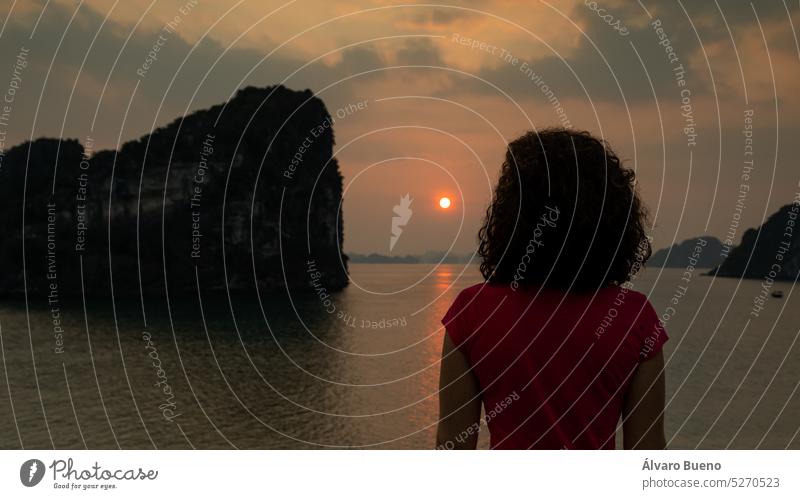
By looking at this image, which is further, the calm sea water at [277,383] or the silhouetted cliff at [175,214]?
the silhouetted cliff at [175,214]

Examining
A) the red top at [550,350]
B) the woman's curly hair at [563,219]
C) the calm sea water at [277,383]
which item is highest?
the woman's curly hair at [563,219]

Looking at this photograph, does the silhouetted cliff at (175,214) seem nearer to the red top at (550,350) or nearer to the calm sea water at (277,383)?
the calm sea water at (277,383)

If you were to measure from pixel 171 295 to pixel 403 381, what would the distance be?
3713 inches

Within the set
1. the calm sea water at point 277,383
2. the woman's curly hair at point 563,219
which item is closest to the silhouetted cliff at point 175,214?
the calm sea water at point 277,383

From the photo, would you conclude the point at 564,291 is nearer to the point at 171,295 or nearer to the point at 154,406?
the point at 154,406

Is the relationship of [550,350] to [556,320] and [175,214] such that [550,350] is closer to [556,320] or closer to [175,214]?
[556,320]

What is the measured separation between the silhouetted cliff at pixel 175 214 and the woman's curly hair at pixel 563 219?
163 metres

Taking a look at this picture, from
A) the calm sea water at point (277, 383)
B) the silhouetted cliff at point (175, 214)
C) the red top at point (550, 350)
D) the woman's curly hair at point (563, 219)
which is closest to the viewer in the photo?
the red top at point (550, 350)

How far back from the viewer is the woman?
352cm

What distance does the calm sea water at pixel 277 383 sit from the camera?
68625 millimetres

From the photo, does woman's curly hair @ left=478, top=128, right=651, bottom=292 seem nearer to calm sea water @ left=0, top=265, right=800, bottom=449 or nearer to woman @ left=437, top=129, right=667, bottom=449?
woman @ left=437, top=129, right=667, bottom=449

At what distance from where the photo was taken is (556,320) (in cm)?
355

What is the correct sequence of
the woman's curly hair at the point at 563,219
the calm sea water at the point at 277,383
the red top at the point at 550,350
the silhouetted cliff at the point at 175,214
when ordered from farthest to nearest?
the silhouetted cliff at the point at 175,214 < the calm sea water at the point at 277,383 < the woman's curly hair at the point at 563,219 < the red top at the point at 550,350
